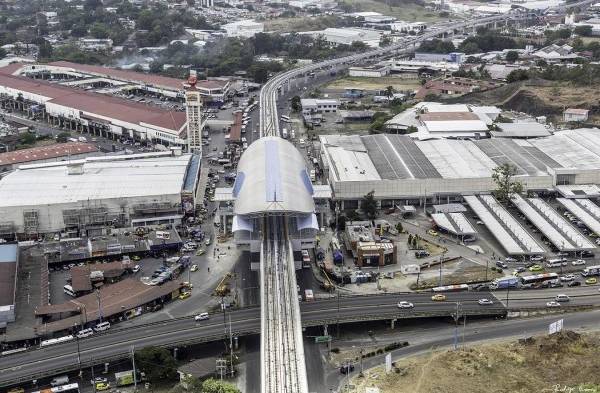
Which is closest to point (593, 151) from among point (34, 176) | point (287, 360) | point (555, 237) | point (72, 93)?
point (555, 237)

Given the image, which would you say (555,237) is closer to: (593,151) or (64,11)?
(593,151)

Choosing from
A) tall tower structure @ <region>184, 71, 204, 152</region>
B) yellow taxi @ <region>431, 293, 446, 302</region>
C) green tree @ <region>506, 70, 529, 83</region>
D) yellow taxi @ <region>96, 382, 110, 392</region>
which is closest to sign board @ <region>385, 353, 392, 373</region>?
yellow taxi @ <region>431, 293, 446, 302</region>

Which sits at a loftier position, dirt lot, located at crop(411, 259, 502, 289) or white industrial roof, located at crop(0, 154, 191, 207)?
white industrial roof, located at crop(0, 154, 191, 207)

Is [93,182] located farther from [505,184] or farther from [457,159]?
[505,184]

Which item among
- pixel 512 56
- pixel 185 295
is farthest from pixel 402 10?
pixel 185 295

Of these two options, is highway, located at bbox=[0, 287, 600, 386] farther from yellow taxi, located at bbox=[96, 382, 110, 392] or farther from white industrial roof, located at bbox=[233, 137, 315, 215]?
white industrial roof, located at bbox=[233, 137, 315, 215]

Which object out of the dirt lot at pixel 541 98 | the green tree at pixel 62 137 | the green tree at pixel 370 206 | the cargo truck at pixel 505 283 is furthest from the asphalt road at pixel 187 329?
the dirt lot at pixel 541 98
